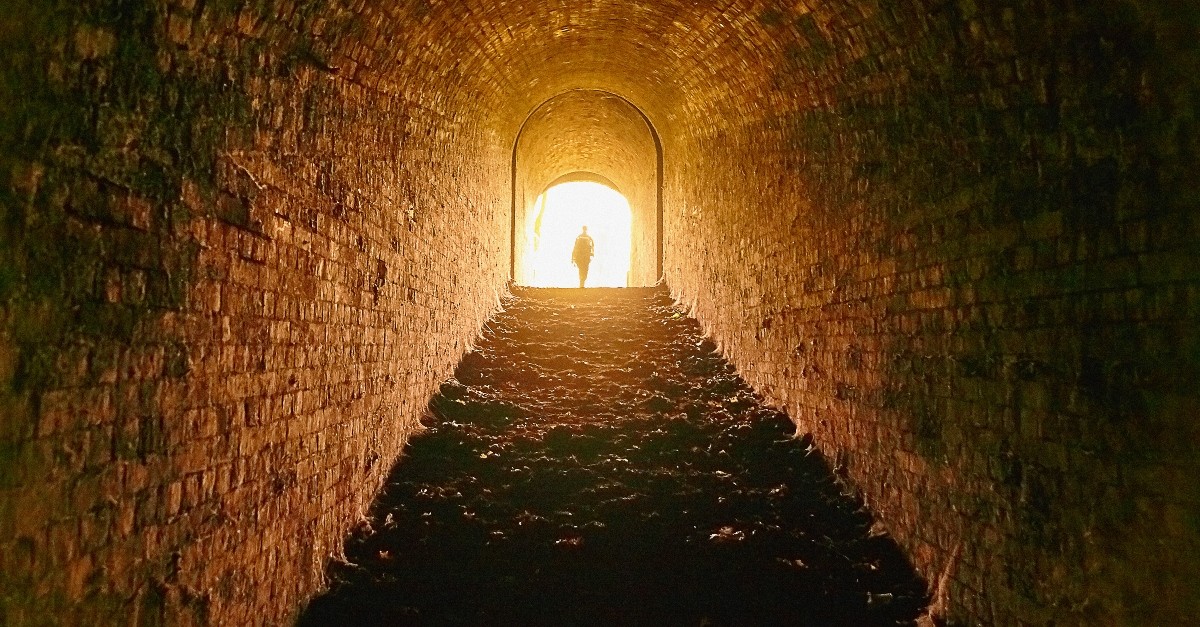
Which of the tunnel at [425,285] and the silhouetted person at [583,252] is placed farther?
the silhouetted person at [583,252]

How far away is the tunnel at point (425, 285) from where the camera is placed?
2572mm

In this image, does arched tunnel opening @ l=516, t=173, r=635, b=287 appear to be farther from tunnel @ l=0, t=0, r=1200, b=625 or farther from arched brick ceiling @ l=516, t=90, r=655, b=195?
tunnel @ l=0, t=0, r=1200, b=625

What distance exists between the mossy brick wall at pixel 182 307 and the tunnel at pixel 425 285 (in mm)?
16

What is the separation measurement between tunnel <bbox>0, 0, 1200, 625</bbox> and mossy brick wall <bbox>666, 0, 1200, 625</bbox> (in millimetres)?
18

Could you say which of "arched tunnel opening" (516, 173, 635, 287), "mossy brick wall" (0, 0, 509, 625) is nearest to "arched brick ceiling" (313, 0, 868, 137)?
"mossy brick wall" (0, 0, 509, 625)

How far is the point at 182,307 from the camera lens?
319 centimetres

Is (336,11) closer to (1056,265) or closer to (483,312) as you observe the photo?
(1056,265)

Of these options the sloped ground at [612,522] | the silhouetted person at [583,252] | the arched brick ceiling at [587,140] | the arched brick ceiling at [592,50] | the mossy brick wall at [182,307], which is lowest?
the sloped ground at [612,522]

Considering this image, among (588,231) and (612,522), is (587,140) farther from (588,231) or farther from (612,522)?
(588,231)

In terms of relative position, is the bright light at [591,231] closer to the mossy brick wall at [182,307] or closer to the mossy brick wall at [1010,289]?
the mossy brick wall at [1010,289]

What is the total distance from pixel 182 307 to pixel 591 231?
99.3 ft

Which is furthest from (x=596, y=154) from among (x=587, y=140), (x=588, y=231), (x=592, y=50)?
(x=588, y=231)

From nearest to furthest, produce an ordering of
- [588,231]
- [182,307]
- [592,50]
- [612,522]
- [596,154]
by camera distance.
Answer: [182,307] < [612,522] < [592,50] < [596,154] < [588,231]

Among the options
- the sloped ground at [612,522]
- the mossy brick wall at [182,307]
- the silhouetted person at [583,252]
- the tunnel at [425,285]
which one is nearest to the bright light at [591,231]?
the silhouetted person at [583,252]
